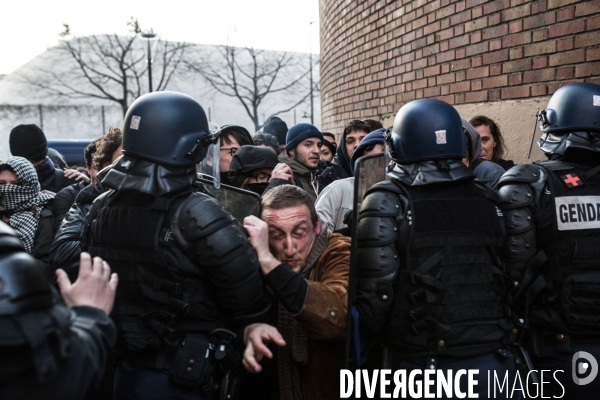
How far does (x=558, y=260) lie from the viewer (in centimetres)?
242

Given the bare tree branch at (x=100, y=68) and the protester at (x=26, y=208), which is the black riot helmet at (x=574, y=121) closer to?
the protester at (x=26, y=208)

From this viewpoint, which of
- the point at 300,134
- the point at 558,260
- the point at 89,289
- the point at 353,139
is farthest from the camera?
the point at 300,134

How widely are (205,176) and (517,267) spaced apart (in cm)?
155

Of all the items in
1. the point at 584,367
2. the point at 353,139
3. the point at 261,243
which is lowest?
the point at 584,367

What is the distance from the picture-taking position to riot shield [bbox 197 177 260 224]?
2879 millimetres

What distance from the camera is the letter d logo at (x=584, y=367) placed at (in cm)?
234

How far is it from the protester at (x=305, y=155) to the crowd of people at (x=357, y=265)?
2.08 meters

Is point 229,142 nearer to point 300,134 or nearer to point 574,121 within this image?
point 300,134

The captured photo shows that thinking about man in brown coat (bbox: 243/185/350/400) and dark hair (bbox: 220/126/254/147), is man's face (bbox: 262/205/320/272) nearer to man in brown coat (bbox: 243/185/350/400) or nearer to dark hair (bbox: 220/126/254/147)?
man in brown coat (bbox: 243/185/350/400)

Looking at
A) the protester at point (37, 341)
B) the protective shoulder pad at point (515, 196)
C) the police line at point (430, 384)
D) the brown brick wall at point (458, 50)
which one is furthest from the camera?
the brown brick wall at point (458, 50)

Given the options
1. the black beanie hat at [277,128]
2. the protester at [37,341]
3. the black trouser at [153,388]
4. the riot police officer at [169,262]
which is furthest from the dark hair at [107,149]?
the black beanie hat at [277,128]

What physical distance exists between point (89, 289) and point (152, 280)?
450 millimetres

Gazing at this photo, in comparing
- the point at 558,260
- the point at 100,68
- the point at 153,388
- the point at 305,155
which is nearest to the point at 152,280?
the point at 153,388

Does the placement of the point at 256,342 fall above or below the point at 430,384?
above
